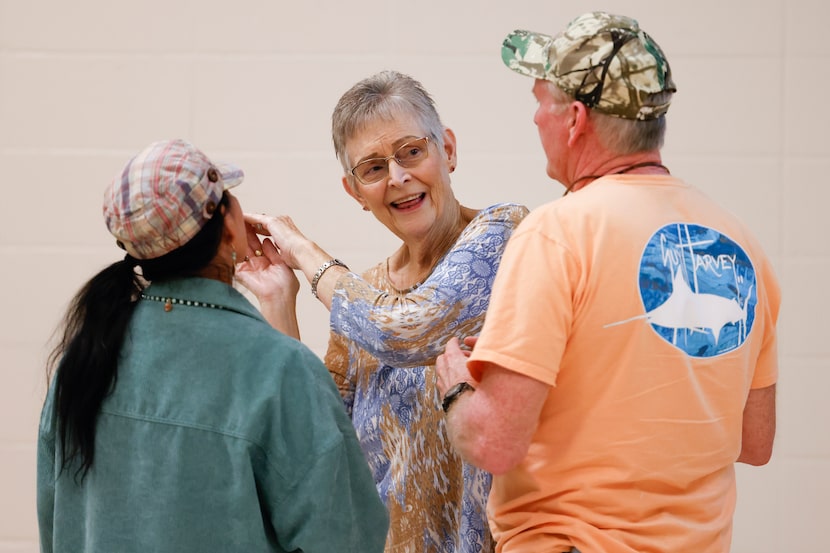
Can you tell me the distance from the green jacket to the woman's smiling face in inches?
24.5

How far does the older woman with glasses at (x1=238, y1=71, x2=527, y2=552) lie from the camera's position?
179 centimetres

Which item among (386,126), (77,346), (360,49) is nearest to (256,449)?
(77,346)

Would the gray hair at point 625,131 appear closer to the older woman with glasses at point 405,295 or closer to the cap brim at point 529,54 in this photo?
the cap brim at point 529,54

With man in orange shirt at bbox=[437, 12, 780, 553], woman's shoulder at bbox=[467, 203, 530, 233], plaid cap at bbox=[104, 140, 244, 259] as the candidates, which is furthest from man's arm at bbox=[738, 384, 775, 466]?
plaid cap at bbox=[104, 140, 244, 259]

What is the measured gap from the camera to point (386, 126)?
199 centimetres

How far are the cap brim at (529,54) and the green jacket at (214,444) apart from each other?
1.79 ft

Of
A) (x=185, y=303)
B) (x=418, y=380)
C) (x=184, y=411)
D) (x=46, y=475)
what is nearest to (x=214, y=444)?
(x=184, y=411)

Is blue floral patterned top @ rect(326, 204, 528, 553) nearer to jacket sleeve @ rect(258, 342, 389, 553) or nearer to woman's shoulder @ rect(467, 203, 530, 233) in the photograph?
woman's shoulder @ rect(467, 203, 530, 233)

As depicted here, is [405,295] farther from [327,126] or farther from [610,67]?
[327,126]

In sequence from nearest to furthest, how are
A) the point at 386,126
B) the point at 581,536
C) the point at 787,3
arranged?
the point at 581,536 < the point at 386,126 < the point at 787,3

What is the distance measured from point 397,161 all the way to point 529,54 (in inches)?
21.1

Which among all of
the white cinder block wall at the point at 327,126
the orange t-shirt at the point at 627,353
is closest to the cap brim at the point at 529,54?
the orange t-shirt at the point at 627,353

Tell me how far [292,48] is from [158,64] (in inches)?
19.2

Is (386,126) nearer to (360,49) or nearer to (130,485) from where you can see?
(130,485)
